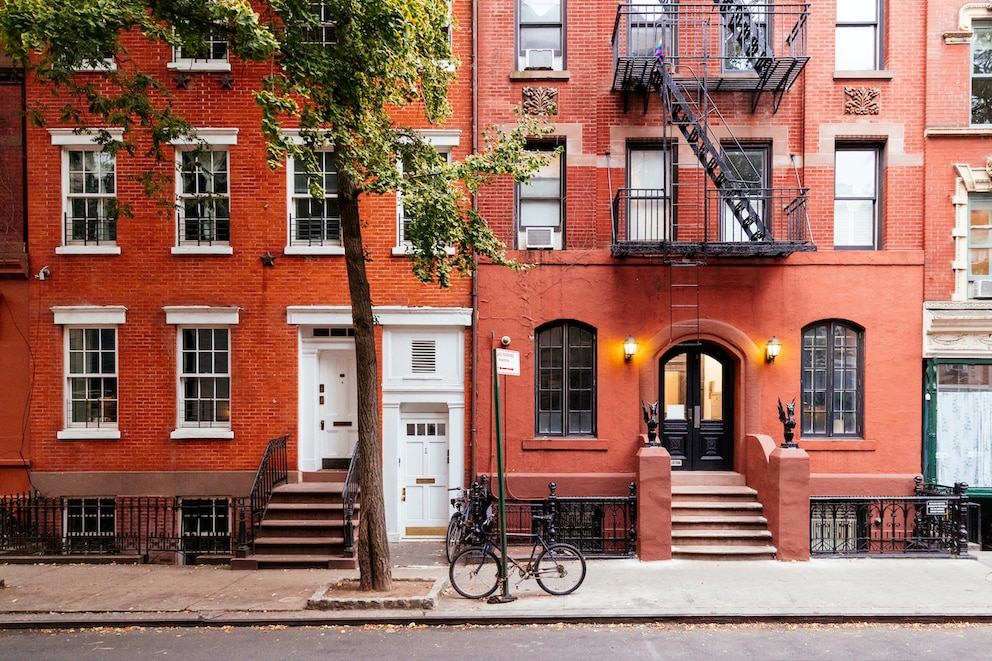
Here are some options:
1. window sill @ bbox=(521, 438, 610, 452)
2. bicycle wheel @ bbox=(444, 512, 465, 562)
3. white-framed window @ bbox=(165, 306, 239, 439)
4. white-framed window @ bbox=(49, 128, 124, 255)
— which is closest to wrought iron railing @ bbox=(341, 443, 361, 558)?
bicycle wheel @ bbox=(444, 512, 465, 562)

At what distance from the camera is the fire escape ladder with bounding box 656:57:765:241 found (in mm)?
11211

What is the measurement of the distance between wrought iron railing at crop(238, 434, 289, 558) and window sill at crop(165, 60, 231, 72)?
275 inches

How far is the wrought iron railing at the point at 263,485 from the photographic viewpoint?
10945 mm

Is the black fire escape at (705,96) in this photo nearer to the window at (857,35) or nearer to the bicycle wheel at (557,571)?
the window at (857,35)

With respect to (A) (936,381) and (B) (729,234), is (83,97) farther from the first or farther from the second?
(A) (936,381)

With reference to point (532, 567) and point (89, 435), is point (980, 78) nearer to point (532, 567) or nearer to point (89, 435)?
point (532, 567)

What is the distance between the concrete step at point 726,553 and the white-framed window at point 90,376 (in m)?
10.5

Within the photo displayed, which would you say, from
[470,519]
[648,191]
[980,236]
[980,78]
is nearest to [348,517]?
[470,519]

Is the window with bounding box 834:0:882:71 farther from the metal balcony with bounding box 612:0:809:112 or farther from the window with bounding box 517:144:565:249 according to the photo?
the window with bounding box 517:144:565:249

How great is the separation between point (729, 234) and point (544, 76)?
461cm

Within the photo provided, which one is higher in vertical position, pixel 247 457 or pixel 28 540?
pixel 247 457

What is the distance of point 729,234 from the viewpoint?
41.3 ft

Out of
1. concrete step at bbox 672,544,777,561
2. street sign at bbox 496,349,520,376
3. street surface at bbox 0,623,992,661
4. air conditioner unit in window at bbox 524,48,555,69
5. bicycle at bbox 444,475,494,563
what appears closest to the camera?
street surface at bbox 0,623,992,661

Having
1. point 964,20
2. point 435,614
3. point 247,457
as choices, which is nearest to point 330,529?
point 247,457
